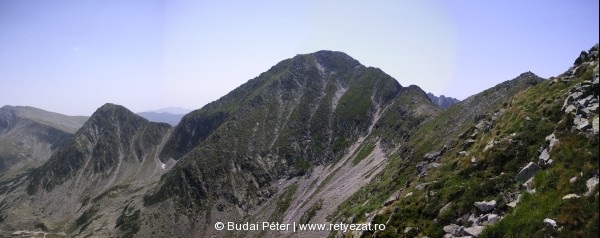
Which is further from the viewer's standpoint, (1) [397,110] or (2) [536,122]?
(1) [397,110]

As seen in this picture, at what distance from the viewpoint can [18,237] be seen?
198 metres

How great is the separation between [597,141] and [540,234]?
7329mm

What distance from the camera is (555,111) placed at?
3045cm

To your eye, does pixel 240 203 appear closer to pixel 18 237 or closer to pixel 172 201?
pixel 172 201

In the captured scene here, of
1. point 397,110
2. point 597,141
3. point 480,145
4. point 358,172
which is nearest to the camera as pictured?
point 597,141

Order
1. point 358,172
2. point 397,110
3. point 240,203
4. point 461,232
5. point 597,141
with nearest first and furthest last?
point 597,141
point 461,232
point 358,172
point 240,203
point 397,110

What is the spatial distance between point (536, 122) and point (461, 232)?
41.4 feet

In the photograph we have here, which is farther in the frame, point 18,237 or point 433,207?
point 18,237

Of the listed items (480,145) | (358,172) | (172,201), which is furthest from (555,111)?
(172,201)

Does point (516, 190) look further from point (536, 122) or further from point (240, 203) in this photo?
point (240, 203)

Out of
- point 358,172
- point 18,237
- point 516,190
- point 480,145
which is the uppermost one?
point 480,145

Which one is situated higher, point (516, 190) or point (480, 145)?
point (480, 145)

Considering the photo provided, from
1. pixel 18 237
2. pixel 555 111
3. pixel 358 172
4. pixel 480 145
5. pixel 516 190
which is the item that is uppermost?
pixel 555 111

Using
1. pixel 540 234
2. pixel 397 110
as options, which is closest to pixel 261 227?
pixel 397 110
